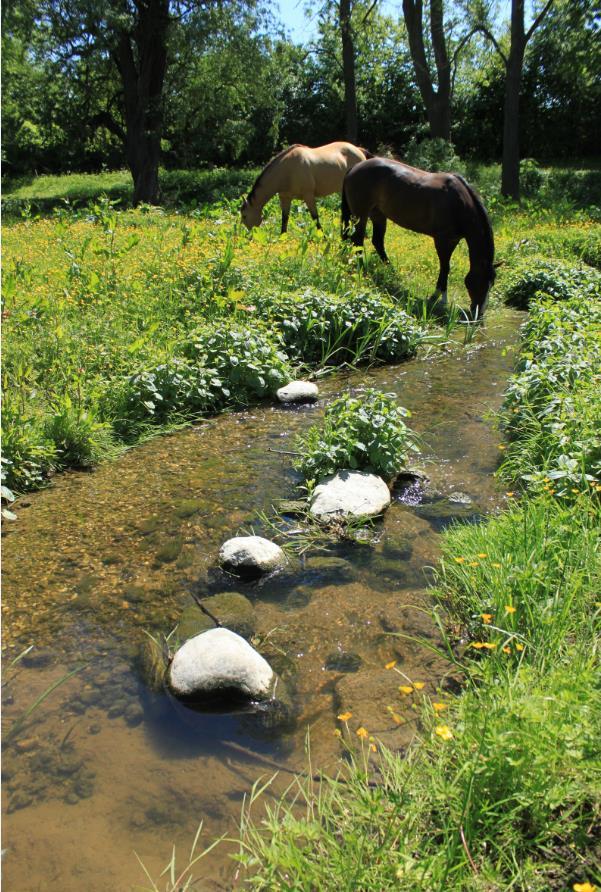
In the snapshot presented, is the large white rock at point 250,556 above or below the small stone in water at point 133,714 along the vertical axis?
above

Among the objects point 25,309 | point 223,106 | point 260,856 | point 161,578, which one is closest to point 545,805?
point 260,856

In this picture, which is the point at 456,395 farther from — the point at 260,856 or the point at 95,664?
the point at 260,856

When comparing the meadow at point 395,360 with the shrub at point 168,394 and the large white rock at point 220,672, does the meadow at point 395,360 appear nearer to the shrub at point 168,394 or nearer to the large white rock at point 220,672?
the shrub at point 168,394

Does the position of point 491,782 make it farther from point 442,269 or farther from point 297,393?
point 442,269

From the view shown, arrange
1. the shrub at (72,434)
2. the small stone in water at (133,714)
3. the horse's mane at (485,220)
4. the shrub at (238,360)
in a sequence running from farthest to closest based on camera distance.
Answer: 1. the horse's mane at (485,220)
2. the shrub at (238,360)
3. the shrub at (72,434)
4. the small stone in water at (133,714)

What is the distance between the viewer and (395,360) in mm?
8055

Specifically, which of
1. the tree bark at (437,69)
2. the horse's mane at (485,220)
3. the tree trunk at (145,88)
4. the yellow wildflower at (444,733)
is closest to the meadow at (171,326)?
the horse's mane at (485,220)

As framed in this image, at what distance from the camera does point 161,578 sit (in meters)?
3.99

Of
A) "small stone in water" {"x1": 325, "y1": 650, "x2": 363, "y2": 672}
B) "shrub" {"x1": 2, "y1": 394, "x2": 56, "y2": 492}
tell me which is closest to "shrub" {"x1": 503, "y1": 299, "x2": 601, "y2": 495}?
"small stone in water" {"x1": 325, "y1": 650, "x2": 363, "y2": 672}

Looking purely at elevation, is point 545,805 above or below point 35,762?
above

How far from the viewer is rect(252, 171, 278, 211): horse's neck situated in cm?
1187

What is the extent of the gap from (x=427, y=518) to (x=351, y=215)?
22.9 feet

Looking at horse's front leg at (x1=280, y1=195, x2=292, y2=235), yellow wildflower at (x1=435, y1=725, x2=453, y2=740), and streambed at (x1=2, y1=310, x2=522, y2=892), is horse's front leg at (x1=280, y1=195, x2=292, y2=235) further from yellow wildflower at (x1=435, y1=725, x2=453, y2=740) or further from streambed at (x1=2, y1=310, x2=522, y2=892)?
yellow wildflower at (x1=435, y1=725, x2=453, y2=740)

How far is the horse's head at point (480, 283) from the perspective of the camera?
340 inches
